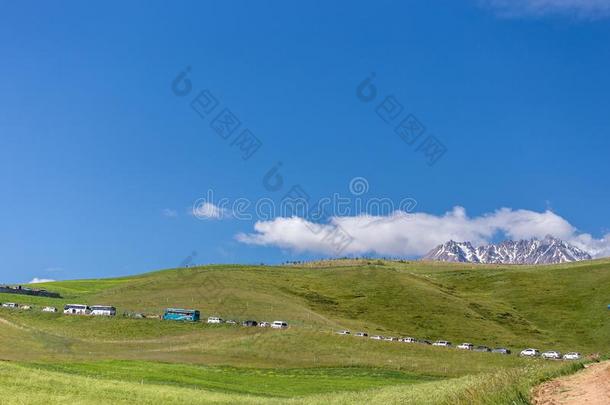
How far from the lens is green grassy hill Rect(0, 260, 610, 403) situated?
53.9 meters

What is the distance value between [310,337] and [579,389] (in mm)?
83469

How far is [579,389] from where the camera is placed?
26047mm

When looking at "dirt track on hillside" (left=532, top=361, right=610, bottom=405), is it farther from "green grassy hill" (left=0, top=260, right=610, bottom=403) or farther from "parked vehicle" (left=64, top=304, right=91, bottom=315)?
"parked vehicle" (left=64, top=304, right=91, bottom=315)

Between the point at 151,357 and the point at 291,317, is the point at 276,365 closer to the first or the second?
the point at 151,357

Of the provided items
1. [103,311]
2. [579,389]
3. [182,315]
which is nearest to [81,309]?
[103,311]

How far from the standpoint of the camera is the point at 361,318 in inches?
6304

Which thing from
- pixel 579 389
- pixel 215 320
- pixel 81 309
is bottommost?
pixel 579 389

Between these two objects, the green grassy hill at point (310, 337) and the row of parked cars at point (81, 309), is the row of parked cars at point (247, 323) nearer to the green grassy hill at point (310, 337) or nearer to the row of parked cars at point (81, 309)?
the green grassy hill at point (310, 337)

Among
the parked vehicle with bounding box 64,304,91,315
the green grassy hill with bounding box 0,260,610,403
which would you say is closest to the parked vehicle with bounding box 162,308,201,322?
the green grassy hill with bounding box 0,260,610,403

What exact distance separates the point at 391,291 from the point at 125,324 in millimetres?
84391

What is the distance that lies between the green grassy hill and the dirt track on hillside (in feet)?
3.11

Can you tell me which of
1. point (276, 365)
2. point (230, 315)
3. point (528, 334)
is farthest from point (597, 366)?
point (528, 334)

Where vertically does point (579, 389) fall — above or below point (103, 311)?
below

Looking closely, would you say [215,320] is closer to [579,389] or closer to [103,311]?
[103,311]
